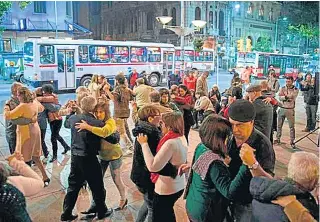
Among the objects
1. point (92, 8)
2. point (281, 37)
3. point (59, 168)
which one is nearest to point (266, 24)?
point (281, 37)

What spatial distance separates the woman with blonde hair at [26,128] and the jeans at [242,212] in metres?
3.11

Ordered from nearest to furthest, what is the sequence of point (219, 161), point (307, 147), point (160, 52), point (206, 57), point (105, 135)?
point (219, 161)
point (105, 135)
point (307, 147)
point (160, 52)
point (206, 57)

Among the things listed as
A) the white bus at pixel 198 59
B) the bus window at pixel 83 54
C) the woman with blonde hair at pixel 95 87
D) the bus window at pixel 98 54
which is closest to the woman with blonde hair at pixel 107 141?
the woman with blonde hair at pixel 95 87

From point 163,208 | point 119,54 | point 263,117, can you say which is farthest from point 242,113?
point 119,54

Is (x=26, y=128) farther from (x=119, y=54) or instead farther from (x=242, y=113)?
(x=119, y=54)

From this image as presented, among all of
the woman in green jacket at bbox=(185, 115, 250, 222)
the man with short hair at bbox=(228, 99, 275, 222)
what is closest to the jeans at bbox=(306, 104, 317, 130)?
the man with short hair at bbox=(228, 99, 275, 222)

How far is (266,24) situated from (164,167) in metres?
49.8

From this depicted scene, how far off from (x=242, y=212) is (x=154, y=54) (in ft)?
60.0

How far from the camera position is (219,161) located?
2182mm

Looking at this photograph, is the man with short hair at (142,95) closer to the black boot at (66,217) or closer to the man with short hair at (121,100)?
the man with short hair at (121,100)

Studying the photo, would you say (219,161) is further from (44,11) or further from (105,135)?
(44,11)

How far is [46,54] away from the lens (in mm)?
16109

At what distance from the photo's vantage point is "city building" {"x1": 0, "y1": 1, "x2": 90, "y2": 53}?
25542mm

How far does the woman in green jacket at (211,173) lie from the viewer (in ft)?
7.09
